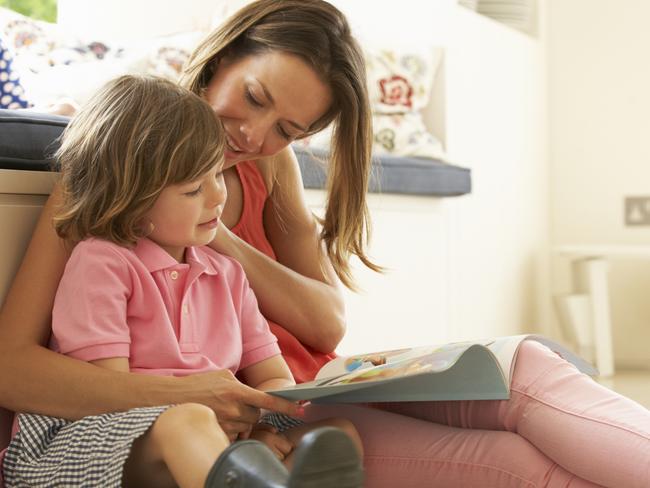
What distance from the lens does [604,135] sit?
3857 mm

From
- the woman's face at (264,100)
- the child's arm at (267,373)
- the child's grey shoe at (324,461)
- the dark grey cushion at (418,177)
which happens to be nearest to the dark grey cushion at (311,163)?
the dark grey cushion at (418,177)

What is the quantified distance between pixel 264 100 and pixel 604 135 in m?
2.70

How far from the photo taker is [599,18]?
3.89 meters

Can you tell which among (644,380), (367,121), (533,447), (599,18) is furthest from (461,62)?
(533,447)

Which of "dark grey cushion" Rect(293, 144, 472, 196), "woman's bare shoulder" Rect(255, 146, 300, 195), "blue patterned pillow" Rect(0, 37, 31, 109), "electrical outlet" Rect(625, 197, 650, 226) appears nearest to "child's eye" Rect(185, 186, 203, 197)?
"woman's bare shoulder" Rect(255, 146, 300, 195)

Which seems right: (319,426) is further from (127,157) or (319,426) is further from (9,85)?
(9,85)

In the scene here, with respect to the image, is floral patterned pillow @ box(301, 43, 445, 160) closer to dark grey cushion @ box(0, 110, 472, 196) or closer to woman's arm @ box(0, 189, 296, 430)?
dark grey cushion @ box(0, 110, 472, 196)

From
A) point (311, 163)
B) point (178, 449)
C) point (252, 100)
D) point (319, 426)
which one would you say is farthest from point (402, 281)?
point (178, 449)

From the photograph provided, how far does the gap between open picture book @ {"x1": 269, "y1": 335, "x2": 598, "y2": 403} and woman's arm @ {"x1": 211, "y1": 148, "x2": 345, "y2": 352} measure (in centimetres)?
17

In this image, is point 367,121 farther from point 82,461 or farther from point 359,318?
point 359,318

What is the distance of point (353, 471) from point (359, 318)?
64.3 inches

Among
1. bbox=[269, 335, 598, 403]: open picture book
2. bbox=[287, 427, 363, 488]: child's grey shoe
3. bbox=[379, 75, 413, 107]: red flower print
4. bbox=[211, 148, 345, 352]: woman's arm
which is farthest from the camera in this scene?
bbox=[379, 75, 413, 107]: red flower print

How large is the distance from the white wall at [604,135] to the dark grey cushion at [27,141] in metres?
2.86

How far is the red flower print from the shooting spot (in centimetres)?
306
